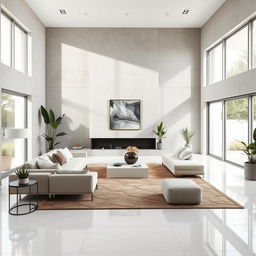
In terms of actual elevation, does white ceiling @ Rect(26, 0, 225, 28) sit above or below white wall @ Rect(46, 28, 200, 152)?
above

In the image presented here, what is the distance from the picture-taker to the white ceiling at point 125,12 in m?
9.37

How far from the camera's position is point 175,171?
290 inches

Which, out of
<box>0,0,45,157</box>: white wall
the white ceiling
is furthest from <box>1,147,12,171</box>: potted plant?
the white ceiling

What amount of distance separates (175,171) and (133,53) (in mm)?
6054

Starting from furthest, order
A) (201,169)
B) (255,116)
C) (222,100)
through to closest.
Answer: (222,100)
(255,116)
(201,169)

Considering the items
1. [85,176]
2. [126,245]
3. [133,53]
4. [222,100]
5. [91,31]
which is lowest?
[126,245]

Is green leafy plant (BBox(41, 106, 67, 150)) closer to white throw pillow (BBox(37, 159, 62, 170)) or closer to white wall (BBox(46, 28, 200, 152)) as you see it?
white wall (BBox(46, 28, 200, 152))

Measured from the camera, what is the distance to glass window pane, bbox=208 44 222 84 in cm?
1043

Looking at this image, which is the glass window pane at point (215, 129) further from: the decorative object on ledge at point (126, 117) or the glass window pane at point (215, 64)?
the decorative object on ledge at point (126, 117)

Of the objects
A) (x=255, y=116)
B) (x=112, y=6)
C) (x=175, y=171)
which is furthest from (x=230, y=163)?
Answer: (x=112, y=6)

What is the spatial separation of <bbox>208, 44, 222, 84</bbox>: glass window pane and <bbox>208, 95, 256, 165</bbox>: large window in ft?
3.08

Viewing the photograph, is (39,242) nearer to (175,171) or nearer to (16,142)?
(175,171)

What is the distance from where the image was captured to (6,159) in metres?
7.77

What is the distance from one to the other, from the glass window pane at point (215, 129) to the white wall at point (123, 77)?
0.68 m
